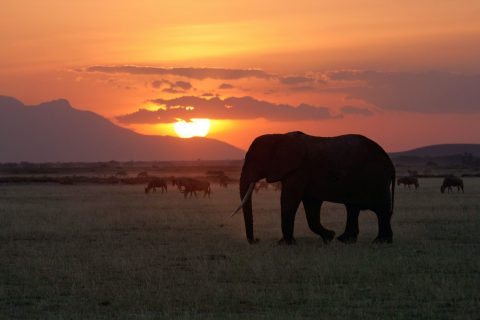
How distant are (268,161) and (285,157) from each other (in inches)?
19.5

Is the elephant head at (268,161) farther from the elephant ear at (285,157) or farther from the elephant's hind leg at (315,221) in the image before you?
the elephant's hind leg at (315,221)

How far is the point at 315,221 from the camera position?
20.2 m

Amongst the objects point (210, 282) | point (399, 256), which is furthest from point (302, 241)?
point (210, 282)

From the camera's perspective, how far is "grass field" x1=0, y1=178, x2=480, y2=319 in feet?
38.6

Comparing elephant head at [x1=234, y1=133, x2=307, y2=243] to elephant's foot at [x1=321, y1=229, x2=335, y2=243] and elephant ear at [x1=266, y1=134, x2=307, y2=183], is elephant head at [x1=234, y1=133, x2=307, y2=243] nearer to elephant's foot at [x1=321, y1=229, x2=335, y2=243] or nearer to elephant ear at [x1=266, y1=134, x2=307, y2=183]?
elephant ear at [x1=266, y1=134, x2=307, y2=183]

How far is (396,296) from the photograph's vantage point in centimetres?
1259

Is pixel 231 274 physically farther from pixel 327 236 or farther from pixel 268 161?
pixel 268 161

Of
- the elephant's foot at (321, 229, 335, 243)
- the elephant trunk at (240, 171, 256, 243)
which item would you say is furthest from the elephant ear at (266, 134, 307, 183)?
the elephant's foot at (321, 229, 335, 243)

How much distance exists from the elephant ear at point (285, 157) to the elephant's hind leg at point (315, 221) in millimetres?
949

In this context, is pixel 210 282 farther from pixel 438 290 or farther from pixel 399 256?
pixel 399 256

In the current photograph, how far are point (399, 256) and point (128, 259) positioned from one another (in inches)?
209

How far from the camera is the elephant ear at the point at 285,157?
2014cm

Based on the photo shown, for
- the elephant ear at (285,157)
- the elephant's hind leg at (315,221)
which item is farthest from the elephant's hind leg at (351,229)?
the elephant ear at (285,157)

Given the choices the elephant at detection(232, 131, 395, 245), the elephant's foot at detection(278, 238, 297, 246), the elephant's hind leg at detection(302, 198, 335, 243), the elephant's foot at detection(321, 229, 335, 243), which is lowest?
the elephant's foot at detection(278, 238, 297, 246)
